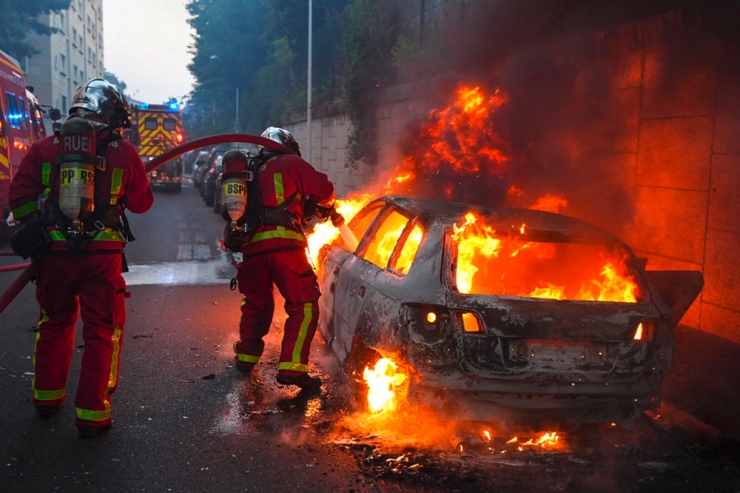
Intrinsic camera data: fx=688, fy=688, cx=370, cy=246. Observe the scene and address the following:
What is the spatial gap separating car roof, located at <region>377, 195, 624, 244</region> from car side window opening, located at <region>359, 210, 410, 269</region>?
15 cm

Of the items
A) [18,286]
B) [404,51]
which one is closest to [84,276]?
[18,286]

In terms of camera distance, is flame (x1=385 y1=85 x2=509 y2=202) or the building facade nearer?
flame (x1=385 y1=85 x2=509 y2=202)

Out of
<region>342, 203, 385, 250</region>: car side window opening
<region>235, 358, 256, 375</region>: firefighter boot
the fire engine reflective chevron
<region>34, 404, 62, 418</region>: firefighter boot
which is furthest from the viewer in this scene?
the fire engine reflective chevron

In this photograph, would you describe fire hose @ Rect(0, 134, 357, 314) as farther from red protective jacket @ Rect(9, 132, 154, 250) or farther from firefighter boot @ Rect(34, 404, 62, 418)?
firefighter boot @ Rect(34, 404, 62, 418)

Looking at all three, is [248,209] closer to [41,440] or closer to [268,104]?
[41,440]

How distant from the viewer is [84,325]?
4.14 metres

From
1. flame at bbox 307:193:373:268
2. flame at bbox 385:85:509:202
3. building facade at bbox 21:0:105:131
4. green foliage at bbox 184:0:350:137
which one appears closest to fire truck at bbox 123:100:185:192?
green foliage at bbox 184:0:350:137

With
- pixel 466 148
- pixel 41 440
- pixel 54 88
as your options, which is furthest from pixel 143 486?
pixel 54 88

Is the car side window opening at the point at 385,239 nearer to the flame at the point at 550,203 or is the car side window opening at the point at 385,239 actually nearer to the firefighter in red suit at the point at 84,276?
the firefighter in red suit at the point at 84,276

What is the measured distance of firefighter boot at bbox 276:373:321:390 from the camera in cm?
479

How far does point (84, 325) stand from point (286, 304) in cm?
145

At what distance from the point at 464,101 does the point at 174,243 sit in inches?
236

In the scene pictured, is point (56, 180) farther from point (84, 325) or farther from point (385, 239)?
point (385, 239)

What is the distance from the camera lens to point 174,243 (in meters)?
12.5
